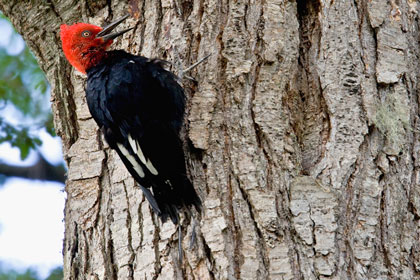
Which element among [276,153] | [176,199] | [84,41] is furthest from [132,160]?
[84,41]

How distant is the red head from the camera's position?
328 centimetres

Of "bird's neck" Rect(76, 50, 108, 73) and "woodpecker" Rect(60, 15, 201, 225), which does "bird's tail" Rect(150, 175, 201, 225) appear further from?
"bird's neck" Rect(76, 50, 108, 73)

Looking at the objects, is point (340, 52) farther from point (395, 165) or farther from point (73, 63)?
point (73, 63)

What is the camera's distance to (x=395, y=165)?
2.71 m

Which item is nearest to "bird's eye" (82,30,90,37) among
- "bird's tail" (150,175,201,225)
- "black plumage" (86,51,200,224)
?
"black plumage" (86,51,200,224)

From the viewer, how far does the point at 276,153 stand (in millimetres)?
2713

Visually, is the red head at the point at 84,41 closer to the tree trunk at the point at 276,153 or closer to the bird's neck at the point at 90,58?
the bird's neck at the point at 90,58

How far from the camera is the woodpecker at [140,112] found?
2.75 metres

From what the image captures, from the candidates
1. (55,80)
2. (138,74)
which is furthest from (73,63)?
(138,74)

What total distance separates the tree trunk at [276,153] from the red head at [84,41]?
0.79ft

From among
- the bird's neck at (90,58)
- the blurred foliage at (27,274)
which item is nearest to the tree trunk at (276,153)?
the bird's neck at (90,58)

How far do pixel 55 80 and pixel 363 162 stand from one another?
1897 millimetres

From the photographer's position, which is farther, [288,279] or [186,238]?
[186,238]

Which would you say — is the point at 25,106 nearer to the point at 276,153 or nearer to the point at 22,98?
A: the point at 22,98
